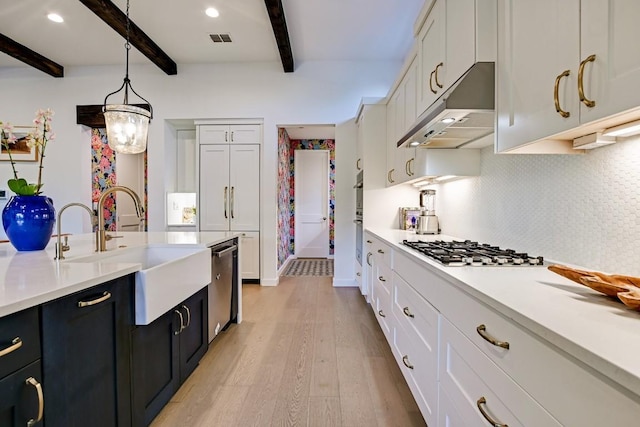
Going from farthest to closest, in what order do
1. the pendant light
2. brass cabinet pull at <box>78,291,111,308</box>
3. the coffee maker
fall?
the coffee maker
the pendant light
brass cabinet pull at <box>78,291,111,308</box>

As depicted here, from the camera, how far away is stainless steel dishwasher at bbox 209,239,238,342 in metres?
2.29

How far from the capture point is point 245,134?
4363 millimetres

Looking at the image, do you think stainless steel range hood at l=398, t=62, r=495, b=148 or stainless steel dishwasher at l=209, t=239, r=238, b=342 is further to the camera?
stainless steel dishwasher at l=209, t=239, r=238, b=342

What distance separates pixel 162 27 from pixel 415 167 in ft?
10.7

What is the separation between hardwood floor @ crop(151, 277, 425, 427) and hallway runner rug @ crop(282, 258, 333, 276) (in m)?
1.94

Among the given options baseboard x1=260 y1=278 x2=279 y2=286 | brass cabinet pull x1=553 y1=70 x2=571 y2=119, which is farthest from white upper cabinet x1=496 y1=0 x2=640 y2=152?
baseboard x1=260 y1=278 x2=279 y2=286

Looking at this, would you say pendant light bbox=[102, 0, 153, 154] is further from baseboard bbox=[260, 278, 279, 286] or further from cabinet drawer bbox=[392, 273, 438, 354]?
baseboard bbox=[260, 278, 279, 286]

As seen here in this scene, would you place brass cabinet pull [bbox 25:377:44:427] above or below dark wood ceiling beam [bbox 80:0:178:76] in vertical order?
below

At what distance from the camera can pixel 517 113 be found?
111 cm

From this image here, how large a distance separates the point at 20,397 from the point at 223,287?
1.71 metres

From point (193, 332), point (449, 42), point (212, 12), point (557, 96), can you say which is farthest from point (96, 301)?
Answer: point (212, 12)

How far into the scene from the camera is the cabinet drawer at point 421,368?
1289 mm

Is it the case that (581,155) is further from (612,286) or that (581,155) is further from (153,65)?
(153,65)

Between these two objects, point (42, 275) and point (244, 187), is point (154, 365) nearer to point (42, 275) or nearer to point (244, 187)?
point (42, 275)
